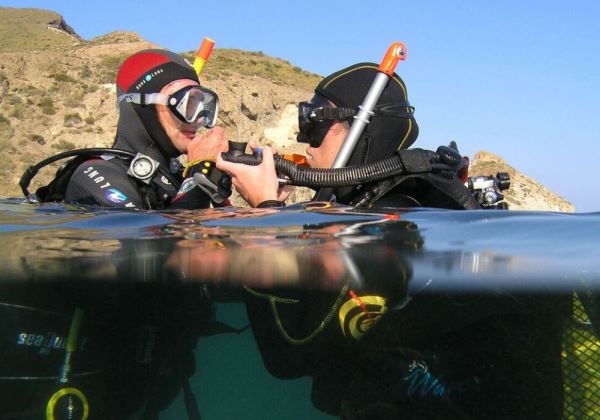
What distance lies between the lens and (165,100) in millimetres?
4387

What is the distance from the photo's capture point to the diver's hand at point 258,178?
339 cm

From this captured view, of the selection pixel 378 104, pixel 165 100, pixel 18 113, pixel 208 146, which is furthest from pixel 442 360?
pixel 18 113

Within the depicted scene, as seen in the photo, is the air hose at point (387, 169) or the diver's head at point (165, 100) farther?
the diver's head at point (165, 100)

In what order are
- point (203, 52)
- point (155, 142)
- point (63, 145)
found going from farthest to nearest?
point (63, 145)
point (203, 52)
point (155, 142)

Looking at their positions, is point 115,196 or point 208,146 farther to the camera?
point 208,146

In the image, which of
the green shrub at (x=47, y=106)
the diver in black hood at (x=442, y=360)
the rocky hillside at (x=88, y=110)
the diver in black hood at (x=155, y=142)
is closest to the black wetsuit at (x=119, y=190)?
the diver in black hood at (x=155, y=142)

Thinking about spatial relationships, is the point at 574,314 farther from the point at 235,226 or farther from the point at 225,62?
the point at 225,62

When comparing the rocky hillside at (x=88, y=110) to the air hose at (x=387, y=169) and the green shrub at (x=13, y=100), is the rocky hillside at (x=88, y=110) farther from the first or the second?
the air hose at (x=387, y=169)

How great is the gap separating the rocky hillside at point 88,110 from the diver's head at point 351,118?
22927mm

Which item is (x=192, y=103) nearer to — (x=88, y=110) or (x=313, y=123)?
(x=313, y=123)

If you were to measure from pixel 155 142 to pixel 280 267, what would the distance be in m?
2.30

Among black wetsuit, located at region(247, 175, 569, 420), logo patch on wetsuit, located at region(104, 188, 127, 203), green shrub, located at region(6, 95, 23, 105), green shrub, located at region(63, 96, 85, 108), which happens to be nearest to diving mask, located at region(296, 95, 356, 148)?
logo patch on wetsuit, located at region(104, 188, 127, 203)

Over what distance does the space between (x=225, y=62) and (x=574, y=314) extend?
172ft

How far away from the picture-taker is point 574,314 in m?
2.30
